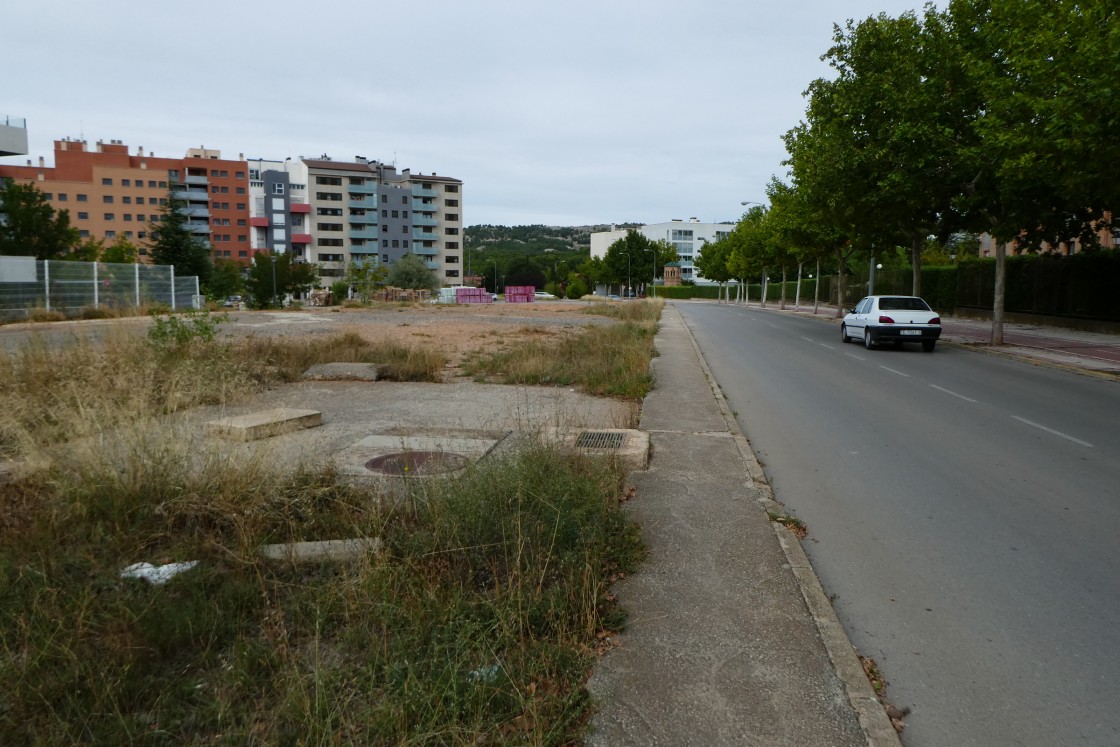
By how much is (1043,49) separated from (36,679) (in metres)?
19.2

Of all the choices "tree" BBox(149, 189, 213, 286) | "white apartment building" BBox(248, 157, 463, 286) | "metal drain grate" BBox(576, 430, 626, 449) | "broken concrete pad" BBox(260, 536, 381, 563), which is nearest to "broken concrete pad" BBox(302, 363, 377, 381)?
"metal drain grate" BBox(576, 430, 626, 449)

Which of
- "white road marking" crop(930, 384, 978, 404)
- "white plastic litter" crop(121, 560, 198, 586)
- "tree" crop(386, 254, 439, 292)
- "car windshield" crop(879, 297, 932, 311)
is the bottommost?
"white plastic litter" crop(121, 560, 198, 586)

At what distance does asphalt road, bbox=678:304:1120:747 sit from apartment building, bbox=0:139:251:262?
116 m

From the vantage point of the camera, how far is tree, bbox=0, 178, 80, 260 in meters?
56.2

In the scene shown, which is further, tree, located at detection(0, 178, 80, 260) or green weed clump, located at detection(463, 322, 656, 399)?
tree, located at detection(0, 178, 80, 260)

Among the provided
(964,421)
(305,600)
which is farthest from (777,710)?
(964,421)

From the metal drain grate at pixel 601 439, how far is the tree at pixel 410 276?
290 ft

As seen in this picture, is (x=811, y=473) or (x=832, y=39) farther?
(x=832, y=39)

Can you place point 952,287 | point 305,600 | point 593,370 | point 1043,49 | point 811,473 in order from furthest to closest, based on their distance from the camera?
point 952,287, point 1043,49, point 593,370, point 811,473, point 305,600

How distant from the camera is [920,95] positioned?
22.0 metres

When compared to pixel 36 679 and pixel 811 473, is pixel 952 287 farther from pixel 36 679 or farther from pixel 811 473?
pixel 36 679

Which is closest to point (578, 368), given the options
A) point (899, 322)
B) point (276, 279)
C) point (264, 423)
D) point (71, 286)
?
point (264, 423)

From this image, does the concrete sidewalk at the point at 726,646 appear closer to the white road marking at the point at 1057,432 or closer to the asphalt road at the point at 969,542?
the asphalt road at the point at 969,542

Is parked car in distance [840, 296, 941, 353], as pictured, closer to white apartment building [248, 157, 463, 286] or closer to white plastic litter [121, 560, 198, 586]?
white plastic litter [121, 560, 198, 586]
